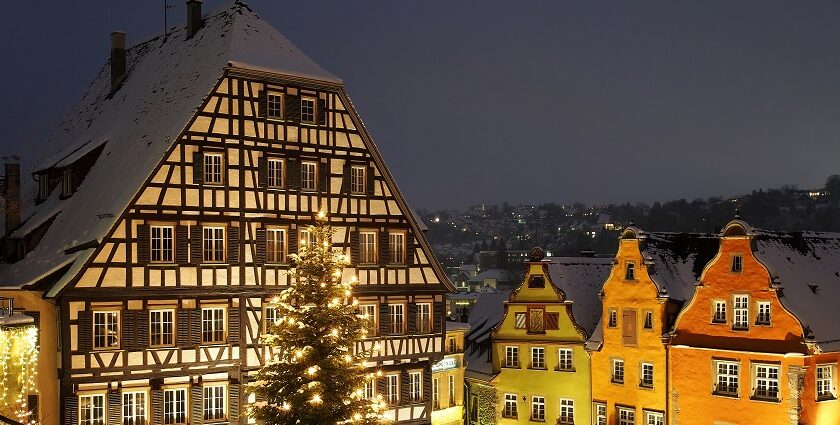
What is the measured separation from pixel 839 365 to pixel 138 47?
32.7 meters

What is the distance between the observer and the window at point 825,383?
3672 centimetres

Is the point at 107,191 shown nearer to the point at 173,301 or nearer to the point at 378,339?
the point at 173,301

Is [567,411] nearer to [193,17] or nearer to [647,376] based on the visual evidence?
[647,376]

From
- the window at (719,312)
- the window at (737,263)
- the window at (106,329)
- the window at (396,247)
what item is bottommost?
the window at (719,312)

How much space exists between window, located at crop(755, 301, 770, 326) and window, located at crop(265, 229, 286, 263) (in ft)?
63.5

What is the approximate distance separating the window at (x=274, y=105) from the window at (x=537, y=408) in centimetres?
1980

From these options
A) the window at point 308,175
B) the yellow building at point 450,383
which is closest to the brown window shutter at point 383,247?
the window at point 308,175

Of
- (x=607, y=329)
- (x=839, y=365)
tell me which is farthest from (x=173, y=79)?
(x=839, y=365)

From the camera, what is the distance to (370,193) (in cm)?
3534

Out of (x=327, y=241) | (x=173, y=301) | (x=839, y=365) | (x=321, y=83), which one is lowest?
(x=839, y=365)

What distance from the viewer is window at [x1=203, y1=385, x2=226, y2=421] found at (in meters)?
31.3

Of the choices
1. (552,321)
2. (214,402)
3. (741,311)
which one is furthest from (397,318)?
(741,311)

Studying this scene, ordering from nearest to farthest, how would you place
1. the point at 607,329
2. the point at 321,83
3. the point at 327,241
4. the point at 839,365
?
the point at 327,241
the point at 321,83
the point at 839,365
the point at 607,329

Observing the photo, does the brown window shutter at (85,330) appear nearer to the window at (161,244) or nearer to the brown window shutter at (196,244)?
the window at (161,244)
